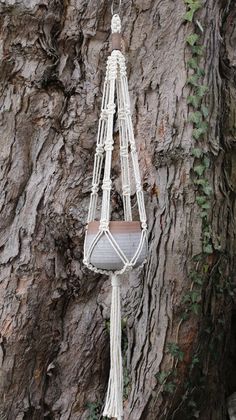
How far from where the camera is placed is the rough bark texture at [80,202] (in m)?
1.90

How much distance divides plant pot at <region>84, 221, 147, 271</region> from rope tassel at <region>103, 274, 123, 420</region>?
0.08m

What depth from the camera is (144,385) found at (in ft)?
6.18

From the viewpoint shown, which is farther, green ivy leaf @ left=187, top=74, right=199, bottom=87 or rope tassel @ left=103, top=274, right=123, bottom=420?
green ivy leaf @ left=187, top=74, right=199, bottom=87

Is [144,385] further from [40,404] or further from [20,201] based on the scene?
[20,201]

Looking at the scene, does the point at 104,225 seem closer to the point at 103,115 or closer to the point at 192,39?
the point at 103,115

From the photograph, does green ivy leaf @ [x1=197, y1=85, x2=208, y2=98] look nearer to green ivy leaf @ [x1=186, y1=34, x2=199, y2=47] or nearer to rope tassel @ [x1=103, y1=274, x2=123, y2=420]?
green ivy leaf @ [x1=186, y1=34, x2=199, y2=47]

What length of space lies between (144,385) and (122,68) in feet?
3.53

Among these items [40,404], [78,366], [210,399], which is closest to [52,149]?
[78,366]

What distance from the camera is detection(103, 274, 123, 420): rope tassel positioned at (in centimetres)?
156

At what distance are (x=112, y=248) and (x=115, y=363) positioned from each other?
362 mm

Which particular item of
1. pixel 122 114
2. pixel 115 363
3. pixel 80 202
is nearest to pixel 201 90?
pixel 122 114

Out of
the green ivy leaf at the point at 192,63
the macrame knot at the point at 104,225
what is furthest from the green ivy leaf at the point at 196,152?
the macrame knot at the point at 104,225

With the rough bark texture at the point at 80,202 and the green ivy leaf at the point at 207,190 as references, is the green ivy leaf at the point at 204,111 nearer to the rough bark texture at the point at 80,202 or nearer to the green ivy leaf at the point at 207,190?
the rough bark texture at the point at 80,202

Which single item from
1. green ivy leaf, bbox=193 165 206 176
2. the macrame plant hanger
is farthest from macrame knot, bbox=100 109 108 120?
green ivy leaf, bbox=193 165 206 176
